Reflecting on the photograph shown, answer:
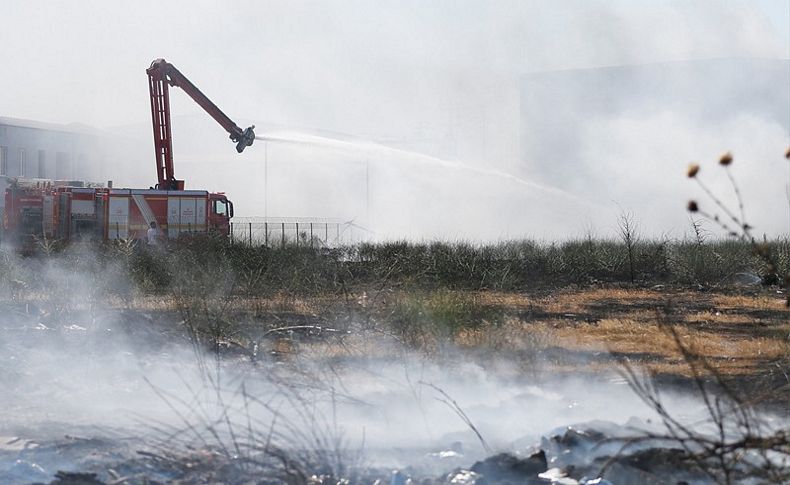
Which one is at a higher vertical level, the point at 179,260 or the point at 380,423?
the point at 179,260

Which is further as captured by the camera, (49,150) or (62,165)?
(62,165)

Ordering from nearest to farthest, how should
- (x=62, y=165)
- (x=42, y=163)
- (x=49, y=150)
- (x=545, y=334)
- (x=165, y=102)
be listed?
(x=545, y=334) → (x=165, y=102) → (x=42, y=163) → (x=49, y=150) → (x=62, y=165)

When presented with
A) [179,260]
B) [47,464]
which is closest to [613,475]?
[47,464]

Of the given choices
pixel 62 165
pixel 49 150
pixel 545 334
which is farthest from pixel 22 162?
pixel 545 334

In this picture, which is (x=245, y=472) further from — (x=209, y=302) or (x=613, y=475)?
(x=209, y=302)

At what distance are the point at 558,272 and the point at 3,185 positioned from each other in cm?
1900

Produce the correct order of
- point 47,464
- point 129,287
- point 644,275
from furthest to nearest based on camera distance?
point 644,275
point 129,287
point 47,464

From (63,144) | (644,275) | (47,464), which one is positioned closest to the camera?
(47,464)

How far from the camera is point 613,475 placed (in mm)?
5289

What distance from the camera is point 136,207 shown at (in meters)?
25.5

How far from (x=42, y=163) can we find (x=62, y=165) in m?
1.64

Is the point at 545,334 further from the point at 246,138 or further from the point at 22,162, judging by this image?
the point at 22,162

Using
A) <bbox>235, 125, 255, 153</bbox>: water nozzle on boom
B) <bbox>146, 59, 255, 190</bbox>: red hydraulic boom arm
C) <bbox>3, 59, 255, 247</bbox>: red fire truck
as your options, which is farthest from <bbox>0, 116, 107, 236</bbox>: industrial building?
<bbox>235, 125, 255, 153</bbox>: water nozzle on boom

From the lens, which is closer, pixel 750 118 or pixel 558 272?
pixel 558 272
